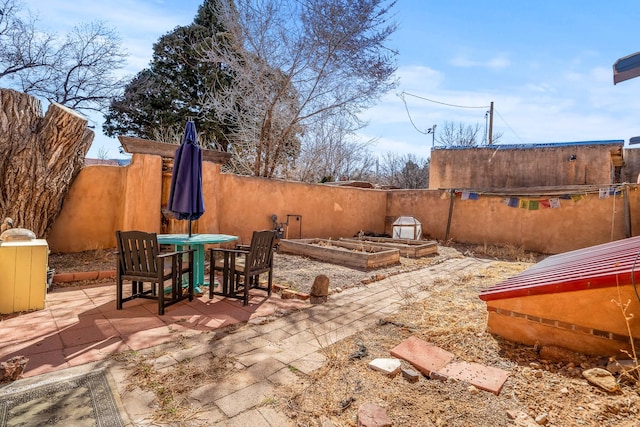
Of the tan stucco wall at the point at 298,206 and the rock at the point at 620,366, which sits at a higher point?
the tan stucco wall at the point at 298,206

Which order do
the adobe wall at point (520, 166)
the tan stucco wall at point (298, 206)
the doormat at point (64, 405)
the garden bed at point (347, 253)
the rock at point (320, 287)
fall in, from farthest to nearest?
the adobe wall at point (520, 166) → the tan stucco wall at point (298, 206) → the garden bed at point (347, 253) → the rock at point (320, 287) → the doormat at point (64, 405)

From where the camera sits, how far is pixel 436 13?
7.81 m

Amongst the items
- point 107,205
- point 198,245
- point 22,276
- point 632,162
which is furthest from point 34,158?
point 632,162

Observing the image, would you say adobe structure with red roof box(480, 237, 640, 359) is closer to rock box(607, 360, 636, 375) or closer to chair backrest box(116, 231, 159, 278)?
rock box(607, 360, 636, 375)

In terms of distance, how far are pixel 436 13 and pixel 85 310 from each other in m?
9.32

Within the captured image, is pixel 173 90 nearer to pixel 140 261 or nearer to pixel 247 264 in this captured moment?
pixel 140 261

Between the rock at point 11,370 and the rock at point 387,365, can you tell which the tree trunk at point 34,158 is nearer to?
the rock at point 11,370

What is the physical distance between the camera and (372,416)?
171cm

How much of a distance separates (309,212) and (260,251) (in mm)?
5152

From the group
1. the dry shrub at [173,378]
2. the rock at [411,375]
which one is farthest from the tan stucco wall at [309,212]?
the rock at [411,375]

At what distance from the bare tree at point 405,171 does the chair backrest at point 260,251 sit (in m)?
18.7

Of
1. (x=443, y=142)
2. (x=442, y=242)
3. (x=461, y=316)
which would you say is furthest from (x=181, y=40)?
(x=443, y=142)

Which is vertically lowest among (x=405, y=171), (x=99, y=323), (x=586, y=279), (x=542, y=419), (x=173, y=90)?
(x=99, y=323)

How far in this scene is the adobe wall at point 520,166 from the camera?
10.2 metres
